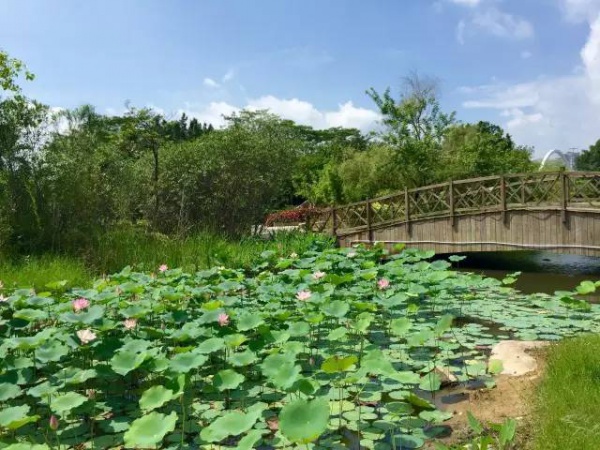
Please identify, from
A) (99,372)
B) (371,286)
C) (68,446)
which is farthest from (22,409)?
(371,286)

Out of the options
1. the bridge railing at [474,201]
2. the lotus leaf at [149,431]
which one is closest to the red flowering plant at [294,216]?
the bridge railing at [474,201]

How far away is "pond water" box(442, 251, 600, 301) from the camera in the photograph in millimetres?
9758

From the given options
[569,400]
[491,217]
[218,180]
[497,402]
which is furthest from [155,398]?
[491,217]

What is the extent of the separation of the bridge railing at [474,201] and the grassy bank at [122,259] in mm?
4342

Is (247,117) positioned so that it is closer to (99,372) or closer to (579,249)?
(579,249)

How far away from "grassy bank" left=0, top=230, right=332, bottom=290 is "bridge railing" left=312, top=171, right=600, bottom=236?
4.34m

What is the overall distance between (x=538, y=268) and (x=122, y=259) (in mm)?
8663

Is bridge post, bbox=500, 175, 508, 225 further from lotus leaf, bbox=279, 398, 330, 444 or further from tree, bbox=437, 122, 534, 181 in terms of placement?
lotus leaf, bbox=279, 398, 330, 444

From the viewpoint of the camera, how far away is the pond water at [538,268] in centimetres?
976

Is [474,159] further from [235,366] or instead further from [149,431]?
[149,431]

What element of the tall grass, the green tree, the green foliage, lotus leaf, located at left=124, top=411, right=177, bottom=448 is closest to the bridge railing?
the green tree

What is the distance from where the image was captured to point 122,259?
7.69 metres

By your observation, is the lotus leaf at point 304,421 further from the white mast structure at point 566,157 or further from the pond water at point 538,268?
the white mast structure at point 566,157

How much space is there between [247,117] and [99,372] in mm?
23911
